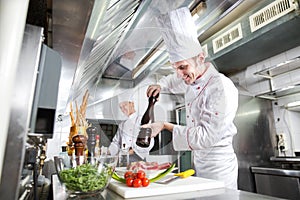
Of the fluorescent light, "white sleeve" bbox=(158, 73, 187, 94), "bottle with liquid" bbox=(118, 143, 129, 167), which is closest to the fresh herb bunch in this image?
"bottle with liquid" bbox=(118, 143, 129, 167)

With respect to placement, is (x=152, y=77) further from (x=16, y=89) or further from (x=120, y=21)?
(x=16, y=89)

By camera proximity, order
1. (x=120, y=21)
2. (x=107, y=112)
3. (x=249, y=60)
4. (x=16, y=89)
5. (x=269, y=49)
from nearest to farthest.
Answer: (x=16, y=89)
(x=120, y=21)
(x=107, y=112)
(x=269, y=49)
(x=249, y=60)

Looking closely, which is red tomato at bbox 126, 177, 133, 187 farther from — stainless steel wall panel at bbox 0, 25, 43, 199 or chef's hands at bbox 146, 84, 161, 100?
chef's hands at bbox 146, 84, 161, 100

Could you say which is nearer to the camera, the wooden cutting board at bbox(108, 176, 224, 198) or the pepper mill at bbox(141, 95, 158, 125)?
the wooden cutting board at bbox(108, 176, 224, 198)

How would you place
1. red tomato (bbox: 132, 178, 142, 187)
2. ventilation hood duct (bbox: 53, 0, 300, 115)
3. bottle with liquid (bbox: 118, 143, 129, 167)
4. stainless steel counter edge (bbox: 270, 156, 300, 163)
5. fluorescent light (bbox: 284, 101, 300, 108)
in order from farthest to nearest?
fluorescent light (bbox: 284, 101, 300, 108), stainless steel counter edge (bbox: 270, 156, 300, 163), bottle with liquid (bbox: 118, 143, 129, 167), ventilation hood duct (bbox: 53, 0, 300, 115), red tomato (bbox: 132, 178, 142, 187)

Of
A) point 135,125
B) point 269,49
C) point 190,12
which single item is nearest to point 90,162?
point 135,125

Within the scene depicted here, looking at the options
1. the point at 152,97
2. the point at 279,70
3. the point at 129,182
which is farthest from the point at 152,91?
the point at 279,70

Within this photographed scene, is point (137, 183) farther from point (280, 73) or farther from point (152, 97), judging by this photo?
point (280, 73)

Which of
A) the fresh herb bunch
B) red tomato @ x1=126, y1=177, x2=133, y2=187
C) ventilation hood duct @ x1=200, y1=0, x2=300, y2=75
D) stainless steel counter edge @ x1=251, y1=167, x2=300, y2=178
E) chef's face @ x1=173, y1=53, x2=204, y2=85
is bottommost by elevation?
stainless steel counter edge @ x1=251, y1=167, x2=300, y2=178

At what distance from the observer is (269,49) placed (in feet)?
5.97

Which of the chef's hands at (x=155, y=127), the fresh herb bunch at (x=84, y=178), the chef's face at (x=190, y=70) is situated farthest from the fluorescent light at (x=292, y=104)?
the fresh herb bunch at (x=84, y=178)

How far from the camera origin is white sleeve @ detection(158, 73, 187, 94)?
1212mm

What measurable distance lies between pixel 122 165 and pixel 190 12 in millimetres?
901

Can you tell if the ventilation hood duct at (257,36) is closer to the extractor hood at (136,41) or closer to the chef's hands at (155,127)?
the extractor hood at (136,41)
